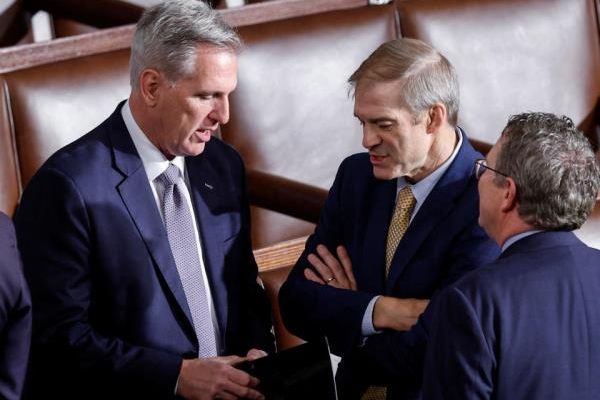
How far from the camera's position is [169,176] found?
4.93 feet

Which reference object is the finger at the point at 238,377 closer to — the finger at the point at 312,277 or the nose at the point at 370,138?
the finger at the point at 312,277

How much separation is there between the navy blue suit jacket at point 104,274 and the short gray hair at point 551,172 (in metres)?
0.49

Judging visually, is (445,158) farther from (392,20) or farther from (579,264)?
(392,20)

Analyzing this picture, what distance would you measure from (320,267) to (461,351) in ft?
1.48

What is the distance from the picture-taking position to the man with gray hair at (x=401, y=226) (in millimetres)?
1445

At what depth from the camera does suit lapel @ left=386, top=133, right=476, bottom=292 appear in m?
1.47

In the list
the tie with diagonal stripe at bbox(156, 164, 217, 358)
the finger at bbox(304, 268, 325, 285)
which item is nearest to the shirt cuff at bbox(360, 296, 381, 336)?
the finger at bbox(304, 268, 325, 285)

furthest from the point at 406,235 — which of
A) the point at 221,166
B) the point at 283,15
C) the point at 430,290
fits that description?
the point at 283,15

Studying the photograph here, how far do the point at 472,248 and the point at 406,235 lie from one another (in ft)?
0.30

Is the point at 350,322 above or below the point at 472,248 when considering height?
below

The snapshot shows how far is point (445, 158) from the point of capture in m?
1.49

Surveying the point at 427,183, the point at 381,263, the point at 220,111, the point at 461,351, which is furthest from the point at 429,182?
the point at 461,351

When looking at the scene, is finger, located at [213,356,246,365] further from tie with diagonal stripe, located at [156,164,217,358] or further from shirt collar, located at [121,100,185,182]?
shirt collar, located at [121,100,185,182]

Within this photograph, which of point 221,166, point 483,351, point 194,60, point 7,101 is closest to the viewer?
point 483,351
